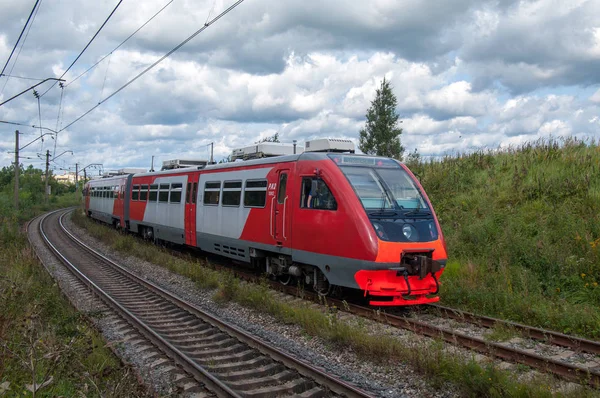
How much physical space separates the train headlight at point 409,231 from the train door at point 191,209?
8.29 m

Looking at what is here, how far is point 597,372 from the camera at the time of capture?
18.9 ft

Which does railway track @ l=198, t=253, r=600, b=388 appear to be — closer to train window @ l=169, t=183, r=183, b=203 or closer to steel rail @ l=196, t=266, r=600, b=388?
steel rail @ l=196, t=266, r=600, b=388

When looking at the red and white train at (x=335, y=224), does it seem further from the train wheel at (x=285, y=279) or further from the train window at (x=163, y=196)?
the train window at (x=163, y=196)

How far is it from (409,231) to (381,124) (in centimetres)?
4149

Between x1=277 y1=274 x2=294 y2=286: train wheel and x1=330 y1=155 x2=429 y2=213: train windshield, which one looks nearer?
x1=330 y1=155 x2=429 y2=213: train windshield

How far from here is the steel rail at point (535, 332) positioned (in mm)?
6844

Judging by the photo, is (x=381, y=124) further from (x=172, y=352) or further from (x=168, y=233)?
(x=172, y=352)

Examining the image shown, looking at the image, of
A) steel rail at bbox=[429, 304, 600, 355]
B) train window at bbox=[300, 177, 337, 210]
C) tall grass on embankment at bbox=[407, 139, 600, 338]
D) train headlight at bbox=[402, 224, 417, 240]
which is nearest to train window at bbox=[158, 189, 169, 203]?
tall grass on embankment at bbox=[407, 139, 600, 338]

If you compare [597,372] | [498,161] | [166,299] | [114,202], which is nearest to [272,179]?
[166,299]

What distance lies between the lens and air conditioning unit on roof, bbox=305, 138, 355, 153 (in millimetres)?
11414

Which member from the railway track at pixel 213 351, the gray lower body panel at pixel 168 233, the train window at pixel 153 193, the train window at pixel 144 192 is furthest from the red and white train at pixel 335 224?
the train window at pixel 144 192

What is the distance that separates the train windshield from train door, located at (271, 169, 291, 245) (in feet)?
4.82

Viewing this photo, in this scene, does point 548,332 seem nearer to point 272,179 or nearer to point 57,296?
point 272,179

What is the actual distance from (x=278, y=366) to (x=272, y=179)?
5405 mm
